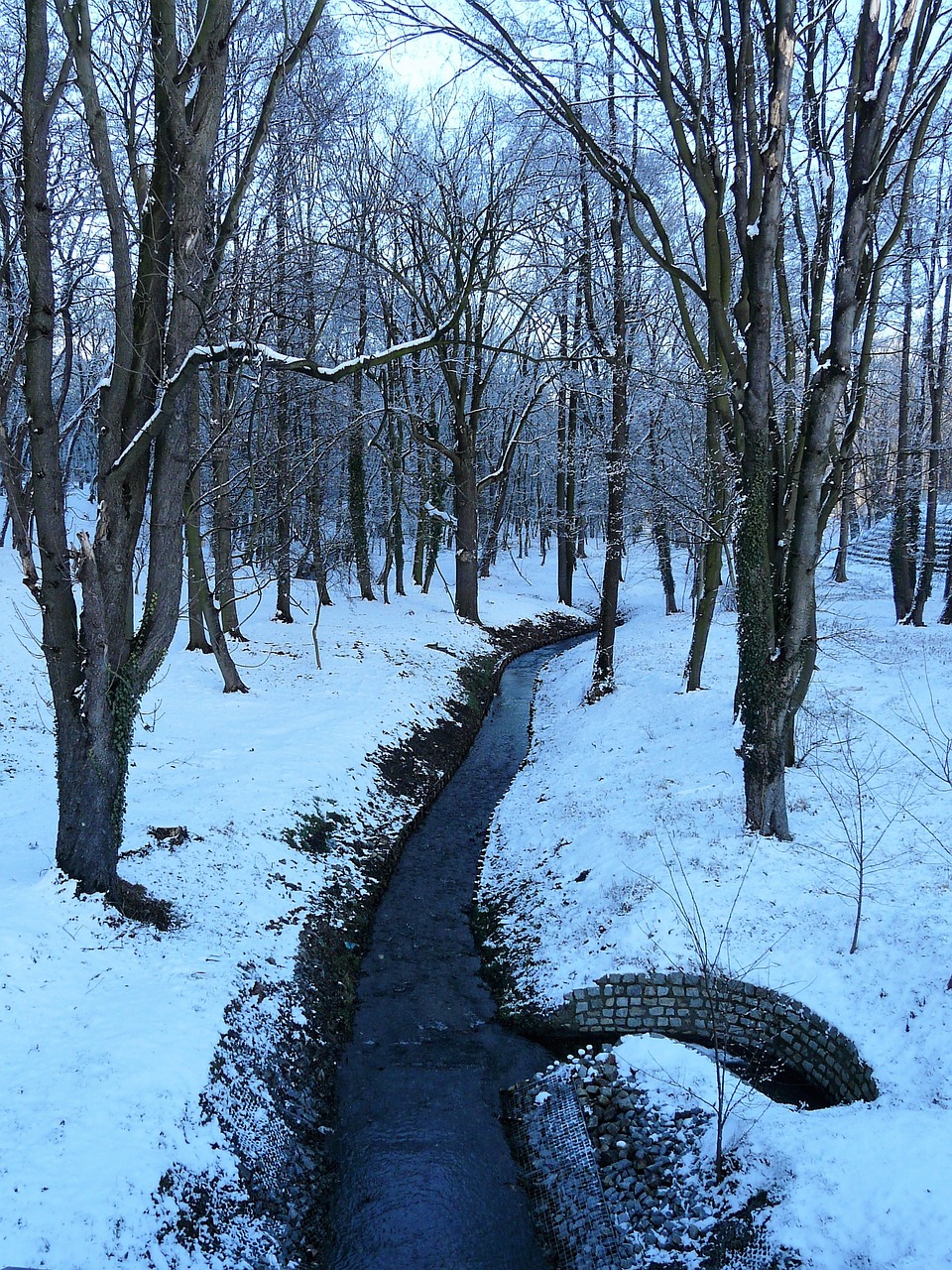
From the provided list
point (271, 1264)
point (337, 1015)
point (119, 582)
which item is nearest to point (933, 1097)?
point (271, 1264)

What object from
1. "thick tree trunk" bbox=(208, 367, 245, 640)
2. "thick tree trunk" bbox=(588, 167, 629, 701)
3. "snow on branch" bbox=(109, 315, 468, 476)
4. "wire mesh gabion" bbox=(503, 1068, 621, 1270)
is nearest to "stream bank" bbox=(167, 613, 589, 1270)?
"wire mesh gabion" bbox=(503, 1068, 621, 1270)

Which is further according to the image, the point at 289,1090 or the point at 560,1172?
the point at 289,1090

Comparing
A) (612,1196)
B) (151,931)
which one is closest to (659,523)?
(151,931)

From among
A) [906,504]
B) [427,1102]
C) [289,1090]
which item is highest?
[906,504]

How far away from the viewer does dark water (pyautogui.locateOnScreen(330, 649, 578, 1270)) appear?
16.1ft

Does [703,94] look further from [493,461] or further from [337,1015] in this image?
[493,461]

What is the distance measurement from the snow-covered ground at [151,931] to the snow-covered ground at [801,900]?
278 cm

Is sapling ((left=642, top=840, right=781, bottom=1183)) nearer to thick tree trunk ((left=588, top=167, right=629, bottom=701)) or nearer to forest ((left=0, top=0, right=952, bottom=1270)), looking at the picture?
forest ((left=0, top=0, right=952, bottom=1270))

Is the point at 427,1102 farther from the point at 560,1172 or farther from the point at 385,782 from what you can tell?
the point at 385,782

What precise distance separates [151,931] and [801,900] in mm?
5902

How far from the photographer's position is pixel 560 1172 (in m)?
5.40

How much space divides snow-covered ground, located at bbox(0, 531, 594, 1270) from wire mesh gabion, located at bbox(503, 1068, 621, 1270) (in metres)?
2.11

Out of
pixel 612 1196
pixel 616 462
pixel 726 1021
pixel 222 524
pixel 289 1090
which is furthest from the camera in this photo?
pixel 222 524

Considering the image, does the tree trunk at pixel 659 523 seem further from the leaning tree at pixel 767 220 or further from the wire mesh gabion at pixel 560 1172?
the wire mesh gabion at pixel 560 1172
